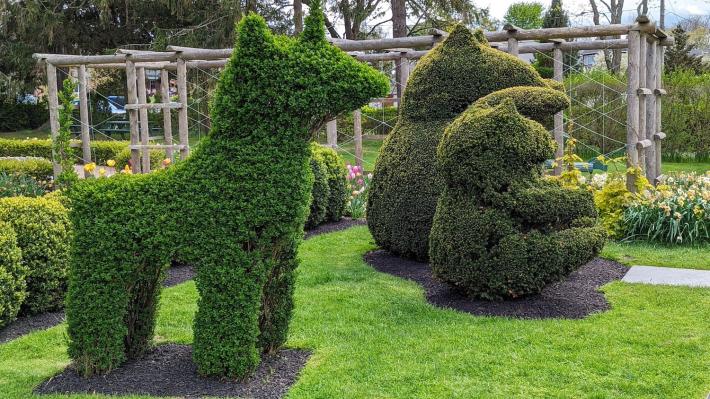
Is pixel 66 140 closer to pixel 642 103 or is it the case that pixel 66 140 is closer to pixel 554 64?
pixel 642 103

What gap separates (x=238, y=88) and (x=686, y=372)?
11.3 ft

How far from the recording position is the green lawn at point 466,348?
4480mm

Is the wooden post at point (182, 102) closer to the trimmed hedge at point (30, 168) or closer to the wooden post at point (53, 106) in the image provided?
the wooden post at point (53, 106)

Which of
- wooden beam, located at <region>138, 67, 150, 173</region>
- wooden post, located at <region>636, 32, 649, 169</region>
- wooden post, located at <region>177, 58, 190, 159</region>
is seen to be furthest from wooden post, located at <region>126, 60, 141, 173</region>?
wooden post, located at <region>636, 32, 649, 169</region>

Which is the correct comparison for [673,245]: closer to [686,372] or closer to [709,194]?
[709,194]

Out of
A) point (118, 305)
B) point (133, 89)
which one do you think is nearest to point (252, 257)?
point (118, 305)

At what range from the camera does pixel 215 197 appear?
171 inches

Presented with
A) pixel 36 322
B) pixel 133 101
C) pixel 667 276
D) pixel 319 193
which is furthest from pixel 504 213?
pixel 133 101

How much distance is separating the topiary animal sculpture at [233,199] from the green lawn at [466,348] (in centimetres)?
71

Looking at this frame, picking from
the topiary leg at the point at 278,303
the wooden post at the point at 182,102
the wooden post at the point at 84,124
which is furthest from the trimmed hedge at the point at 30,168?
the topiary leg at the point at 278,303

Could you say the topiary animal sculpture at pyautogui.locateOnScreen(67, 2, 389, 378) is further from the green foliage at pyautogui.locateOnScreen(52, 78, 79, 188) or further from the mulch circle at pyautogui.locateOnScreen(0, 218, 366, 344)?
the mulch circle at pyautogui.locateOnScreen(0, 218, 366, 344)

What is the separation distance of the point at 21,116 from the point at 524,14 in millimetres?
40553

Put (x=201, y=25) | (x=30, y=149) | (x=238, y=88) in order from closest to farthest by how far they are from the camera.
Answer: (x=238, y=88) → (x=30, y=149) → (x=201, y=25)

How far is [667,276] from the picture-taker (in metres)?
7.32
